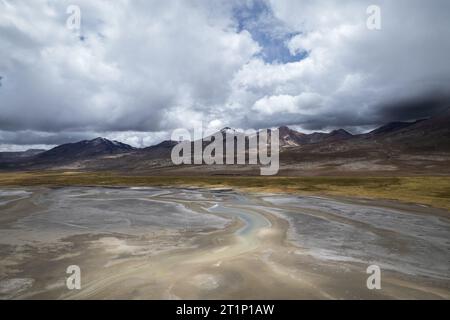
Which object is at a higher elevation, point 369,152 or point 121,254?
point 369,152

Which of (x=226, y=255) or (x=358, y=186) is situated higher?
(x=358, y=186)

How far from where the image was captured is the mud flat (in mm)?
12602

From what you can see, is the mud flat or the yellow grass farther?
the yellow grass

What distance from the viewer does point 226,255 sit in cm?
1753

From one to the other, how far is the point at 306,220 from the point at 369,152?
180 metres

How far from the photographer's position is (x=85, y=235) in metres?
22.3

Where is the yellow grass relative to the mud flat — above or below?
above

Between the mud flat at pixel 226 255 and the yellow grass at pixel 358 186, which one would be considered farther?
the yellow grass at pixel 358 186

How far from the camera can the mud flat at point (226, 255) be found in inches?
496

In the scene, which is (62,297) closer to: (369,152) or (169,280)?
(169,280)

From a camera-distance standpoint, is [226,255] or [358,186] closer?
[226,255]

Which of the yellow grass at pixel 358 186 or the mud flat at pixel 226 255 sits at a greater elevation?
the yellow grass at pixel 358 186
